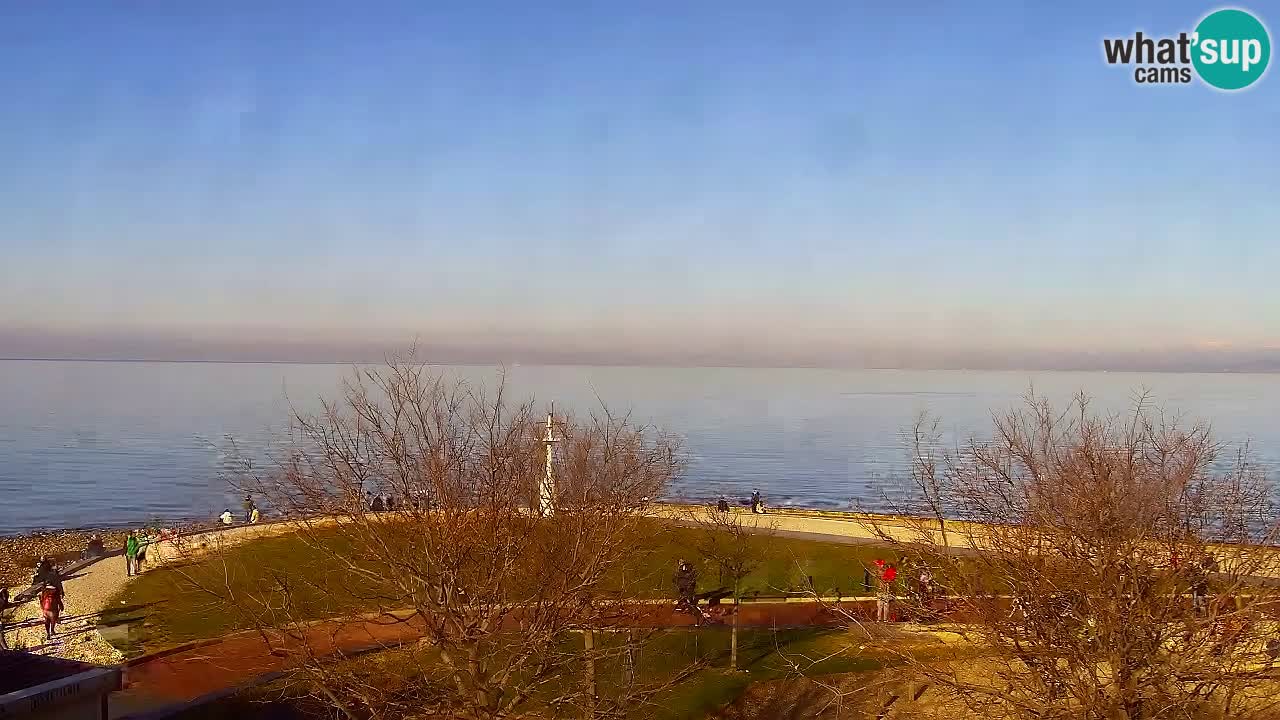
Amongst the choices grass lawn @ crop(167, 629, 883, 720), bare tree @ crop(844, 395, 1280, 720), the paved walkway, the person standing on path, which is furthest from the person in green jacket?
bare tree @ crop(844, 395, 1280, 720)

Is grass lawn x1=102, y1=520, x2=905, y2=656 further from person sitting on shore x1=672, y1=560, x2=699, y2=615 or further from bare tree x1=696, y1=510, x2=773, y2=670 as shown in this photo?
person sitting on shore x1=672, y1=560, x2=699, y2=615

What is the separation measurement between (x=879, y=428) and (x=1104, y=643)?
118 meters

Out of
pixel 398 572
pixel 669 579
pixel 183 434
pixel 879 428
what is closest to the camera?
pixel 398 572

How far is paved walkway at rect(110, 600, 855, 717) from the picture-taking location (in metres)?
17.6

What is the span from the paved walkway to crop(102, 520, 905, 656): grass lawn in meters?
0.59

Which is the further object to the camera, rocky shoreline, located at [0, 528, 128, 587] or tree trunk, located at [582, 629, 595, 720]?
rocky shoreline, located at [0, 528, 128, 587]

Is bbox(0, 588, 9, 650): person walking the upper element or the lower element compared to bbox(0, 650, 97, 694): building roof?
lower

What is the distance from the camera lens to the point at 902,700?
1734 centimetres

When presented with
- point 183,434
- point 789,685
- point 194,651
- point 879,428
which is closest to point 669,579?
point 789,685

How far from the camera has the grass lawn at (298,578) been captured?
72.5 ft

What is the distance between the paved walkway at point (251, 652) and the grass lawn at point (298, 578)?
1.92 feet

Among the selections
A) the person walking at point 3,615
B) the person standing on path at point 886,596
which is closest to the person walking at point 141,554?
the person walking at point 3,615

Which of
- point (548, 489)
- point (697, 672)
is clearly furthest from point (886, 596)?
point (548, 489)

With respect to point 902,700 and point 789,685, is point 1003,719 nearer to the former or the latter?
point 902,700
